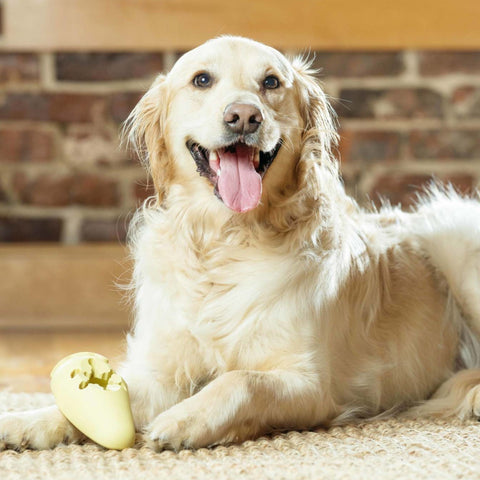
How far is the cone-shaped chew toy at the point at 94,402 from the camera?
1.58m

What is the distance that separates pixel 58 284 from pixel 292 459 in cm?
237

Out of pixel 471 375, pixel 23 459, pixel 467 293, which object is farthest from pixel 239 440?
pixel 467 293

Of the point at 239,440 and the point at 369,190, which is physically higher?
the point at 369,190

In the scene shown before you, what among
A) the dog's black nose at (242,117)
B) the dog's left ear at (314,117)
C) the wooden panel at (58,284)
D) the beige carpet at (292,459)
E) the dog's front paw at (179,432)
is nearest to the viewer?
the beige carpet at (292,459)

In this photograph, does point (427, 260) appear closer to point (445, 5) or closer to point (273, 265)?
point (273, 265)

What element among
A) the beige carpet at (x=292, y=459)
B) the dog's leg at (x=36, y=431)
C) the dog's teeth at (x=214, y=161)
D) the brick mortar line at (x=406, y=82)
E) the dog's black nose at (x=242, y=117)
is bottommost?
the beige carpet at (x=292, y=459)

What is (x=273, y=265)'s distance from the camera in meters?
1.82

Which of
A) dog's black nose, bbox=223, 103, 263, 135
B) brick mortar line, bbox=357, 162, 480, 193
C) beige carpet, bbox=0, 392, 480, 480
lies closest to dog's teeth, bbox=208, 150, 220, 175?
dog's black nose, bbox=223, 103, 263, 135

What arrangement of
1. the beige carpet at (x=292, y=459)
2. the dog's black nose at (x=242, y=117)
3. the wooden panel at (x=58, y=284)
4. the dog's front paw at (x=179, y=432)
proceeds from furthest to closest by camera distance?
the wooden panel at (x=58, y=284)
the dog's black nose at (x=242, y=117)
the dog's front paw at (x=179, y=432)
the beige carpet at (x=292, y=459)

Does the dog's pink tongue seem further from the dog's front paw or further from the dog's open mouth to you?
the dog's front paw

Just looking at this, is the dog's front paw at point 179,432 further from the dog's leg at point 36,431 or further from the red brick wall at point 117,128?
the red brick wall at point 117,128

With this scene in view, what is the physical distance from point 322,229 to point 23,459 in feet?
2.51

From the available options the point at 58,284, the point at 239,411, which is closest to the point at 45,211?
the point at 58,284

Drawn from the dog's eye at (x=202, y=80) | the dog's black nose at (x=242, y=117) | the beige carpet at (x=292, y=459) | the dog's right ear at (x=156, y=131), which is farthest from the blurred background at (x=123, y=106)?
the beige carpet at (x=292, y=459)
